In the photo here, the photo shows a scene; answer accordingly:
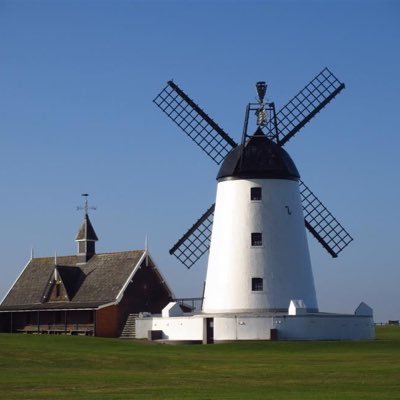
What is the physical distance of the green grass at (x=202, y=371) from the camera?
29406 mm

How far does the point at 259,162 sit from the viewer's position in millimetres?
60250

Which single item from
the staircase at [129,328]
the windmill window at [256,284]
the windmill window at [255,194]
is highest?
the windmill window at [255,194]

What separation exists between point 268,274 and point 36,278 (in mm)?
27351

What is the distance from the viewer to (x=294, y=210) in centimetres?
6059

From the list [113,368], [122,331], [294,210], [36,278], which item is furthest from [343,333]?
[36,278]

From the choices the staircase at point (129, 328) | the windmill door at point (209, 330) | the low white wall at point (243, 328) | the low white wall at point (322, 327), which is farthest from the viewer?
the staircase at point (129, 328)

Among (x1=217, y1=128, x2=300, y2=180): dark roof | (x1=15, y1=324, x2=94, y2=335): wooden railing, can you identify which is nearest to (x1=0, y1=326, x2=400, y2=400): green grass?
(x1=217, y1=128, x2=300, y2=180): dark roof

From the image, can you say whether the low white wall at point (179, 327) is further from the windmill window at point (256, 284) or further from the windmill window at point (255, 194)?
the windmill window at point (255, 194)

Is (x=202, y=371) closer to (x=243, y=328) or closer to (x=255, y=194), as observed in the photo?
(x=243, y=328)

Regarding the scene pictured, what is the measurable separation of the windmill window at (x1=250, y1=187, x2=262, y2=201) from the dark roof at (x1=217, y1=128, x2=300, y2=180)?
685 mm

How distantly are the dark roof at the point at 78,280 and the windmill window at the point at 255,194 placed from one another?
15.8 m

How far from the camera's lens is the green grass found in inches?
1158

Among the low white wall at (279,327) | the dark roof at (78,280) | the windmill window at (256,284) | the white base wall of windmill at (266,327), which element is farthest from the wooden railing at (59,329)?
the windmill window at (256,284)

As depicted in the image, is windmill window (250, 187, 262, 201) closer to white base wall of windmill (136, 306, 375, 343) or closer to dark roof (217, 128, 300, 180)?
dark roof (217, 128, 300, 180)
